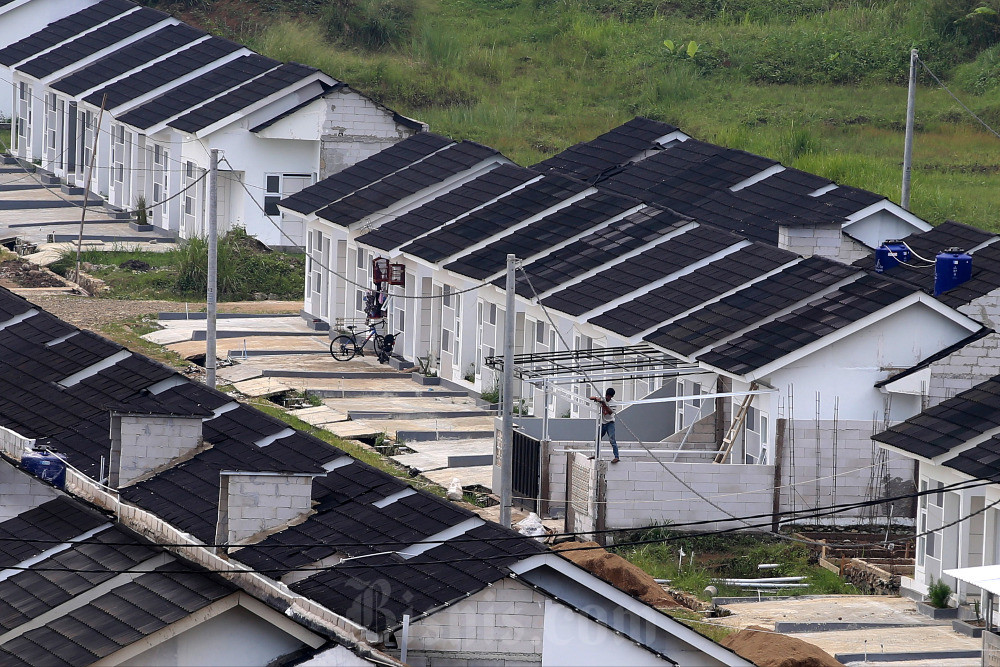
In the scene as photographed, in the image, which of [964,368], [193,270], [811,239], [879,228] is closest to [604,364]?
[964,368]

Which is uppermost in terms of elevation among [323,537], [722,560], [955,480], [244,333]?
[244,333]

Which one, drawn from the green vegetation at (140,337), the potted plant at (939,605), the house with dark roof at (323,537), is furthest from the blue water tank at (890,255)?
the house with dark roof at (323,537)

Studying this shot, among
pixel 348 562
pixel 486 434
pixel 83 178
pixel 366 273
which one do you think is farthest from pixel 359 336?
pixel 348 562

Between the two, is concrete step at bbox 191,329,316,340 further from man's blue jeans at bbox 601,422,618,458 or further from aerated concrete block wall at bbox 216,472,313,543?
aerated concrete block wall at bbox 216,472,313,543

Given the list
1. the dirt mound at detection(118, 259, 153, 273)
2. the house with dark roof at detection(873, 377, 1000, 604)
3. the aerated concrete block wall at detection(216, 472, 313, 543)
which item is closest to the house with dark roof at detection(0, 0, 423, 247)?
the dirt mound at detection(118, 259, 153, 273)

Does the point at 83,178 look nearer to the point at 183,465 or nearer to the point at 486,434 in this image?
the point at 486,434

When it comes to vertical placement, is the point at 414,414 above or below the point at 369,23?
below

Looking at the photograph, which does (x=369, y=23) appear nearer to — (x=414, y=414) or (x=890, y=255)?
(x=414, y=414)
